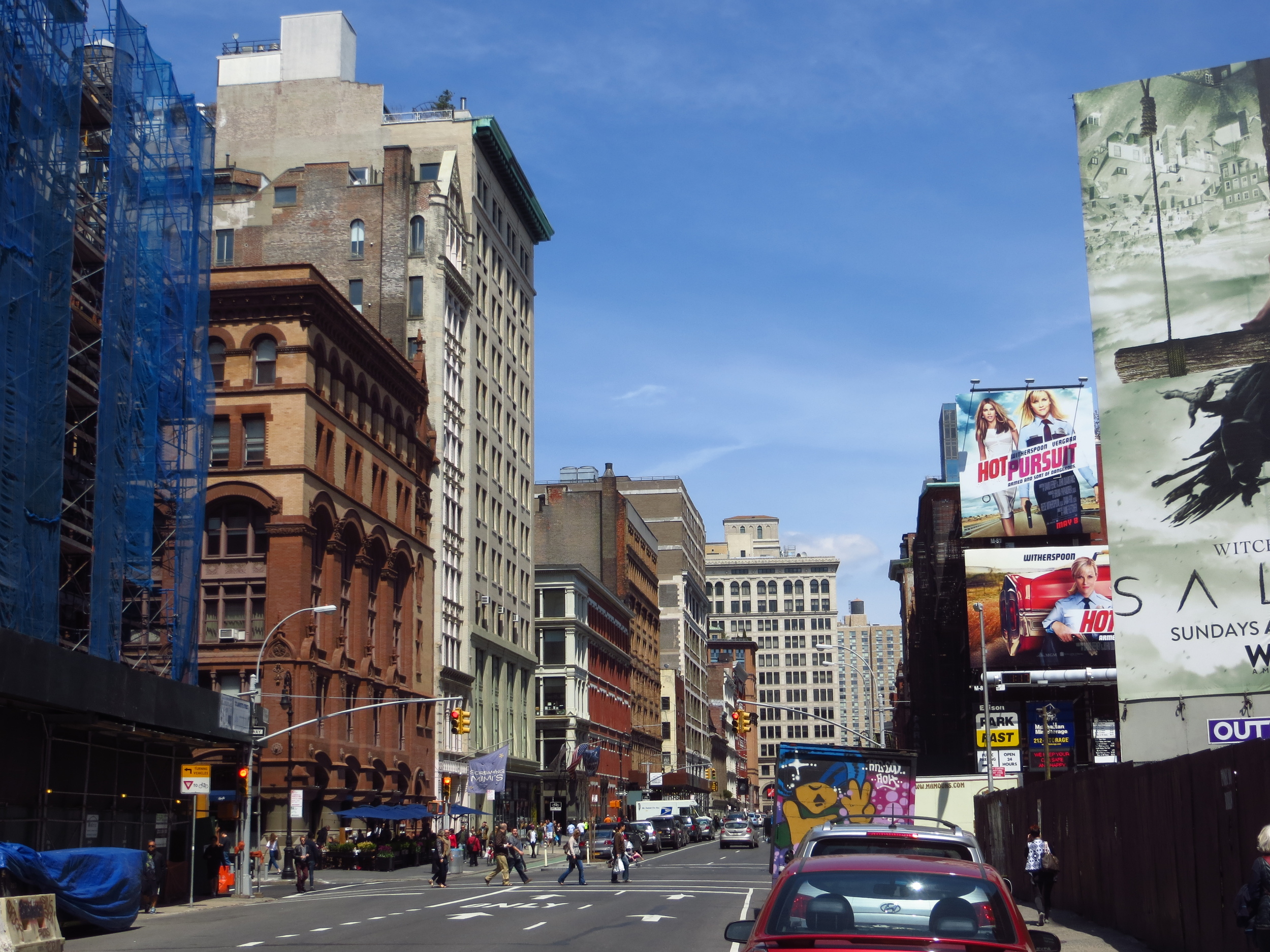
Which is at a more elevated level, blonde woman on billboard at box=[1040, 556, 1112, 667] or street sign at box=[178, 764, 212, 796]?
blonde woman on billboard at box=[1040, 556, 1112, 667]

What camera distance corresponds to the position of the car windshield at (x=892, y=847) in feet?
32.8

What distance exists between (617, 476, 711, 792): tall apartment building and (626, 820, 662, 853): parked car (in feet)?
235

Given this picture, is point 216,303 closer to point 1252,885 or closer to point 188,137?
point 188,137

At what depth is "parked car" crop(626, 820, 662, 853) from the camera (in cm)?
7162

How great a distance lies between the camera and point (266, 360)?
197 ft

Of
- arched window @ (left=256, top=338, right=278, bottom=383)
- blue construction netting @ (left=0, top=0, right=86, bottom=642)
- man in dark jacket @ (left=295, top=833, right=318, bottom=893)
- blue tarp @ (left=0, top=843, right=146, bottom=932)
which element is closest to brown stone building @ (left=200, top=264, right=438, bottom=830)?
arched window @ (left=256, top=338, right=278, bottom=383)

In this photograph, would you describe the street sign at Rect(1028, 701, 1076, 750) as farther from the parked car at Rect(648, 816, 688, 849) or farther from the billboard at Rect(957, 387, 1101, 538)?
the parked car at Rect(648, 816, 688, 849)

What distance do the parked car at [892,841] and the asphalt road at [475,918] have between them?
11.1 m

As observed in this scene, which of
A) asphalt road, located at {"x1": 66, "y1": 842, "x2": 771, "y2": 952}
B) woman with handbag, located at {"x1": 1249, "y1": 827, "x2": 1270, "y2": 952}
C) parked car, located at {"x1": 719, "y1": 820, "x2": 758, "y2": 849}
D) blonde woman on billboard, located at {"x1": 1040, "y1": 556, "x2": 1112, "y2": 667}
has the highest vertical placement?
blonde woman on billboard, located at {"x1": 1040, "y1": 556, "x2": 1112, "y2": 667}

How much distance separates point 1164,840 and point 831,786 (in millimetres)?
11400

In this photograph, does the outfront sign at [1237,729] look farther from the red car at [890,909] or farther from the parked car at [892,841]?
the red car at [890,909]

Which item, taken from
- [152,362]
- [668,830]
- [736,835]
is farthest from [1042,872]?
[668,830]

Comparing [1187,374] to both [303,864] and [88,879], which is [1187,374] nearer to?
[303,864]

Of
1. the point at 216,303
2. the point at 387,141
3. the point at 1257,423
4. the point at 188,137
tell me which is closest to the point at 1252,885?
the point at 1257,423
